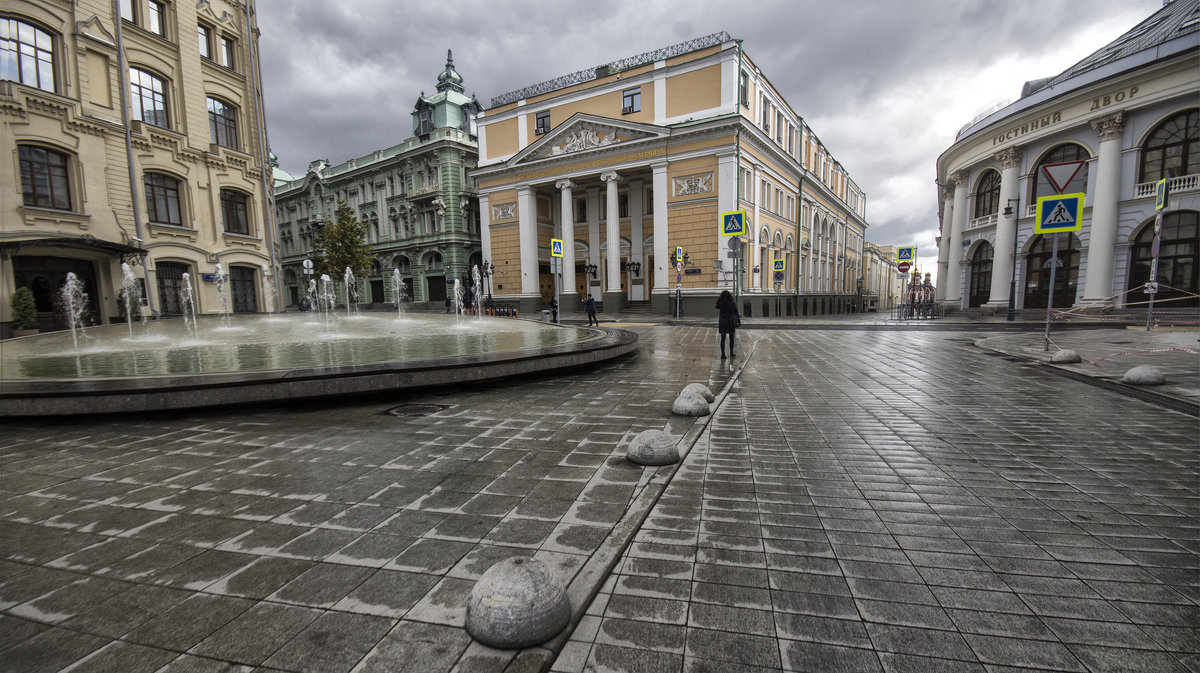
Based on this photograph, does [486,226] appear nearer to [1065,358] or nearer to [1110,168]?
[1065,358]

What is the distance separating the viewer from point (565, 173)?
3161 cm

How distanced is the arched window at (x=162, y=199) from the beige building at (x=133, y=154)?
0.04 meters

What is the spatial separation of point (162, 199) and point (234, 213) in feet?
10.3

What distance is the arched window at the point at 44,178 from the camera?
55.7ft

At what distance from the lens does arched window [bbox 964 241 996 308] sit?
2736 cm

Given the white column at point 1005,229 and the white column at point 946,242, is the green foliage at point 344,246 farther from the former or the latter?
the white column at point 946,242

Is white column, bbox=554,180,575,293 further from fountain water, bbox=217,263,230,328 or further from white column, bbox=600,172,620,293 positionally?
fountain water, bbox=217,263,230,328

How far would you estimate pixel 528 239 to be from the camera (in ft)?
111

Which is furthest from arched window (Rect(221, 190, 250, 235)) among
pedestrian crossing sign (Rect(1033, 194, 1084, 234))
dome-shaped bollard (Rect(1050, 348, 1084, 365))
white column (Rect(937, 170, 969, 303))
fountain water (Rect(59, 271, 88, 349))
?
white column (Rect(937, 170, 969, 303))

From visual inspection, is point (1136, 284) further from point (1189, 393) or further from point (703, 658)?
point (703, 658)

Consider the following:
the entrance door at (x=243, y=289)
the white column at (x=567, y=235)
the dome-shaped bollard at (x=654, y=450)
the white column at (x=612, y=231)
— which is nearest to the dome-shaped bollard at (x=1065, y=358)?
the dome-shaped bollard at (x=654, y=450)

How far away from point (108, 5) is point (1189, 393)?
1286 inches

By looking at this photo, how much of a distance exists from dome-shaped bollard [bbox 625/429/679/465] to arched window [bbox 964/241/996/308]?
3143cm

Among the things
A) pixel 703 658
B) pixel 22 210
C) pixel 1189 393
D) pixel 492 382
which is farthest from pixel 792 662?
pixel 22 210
